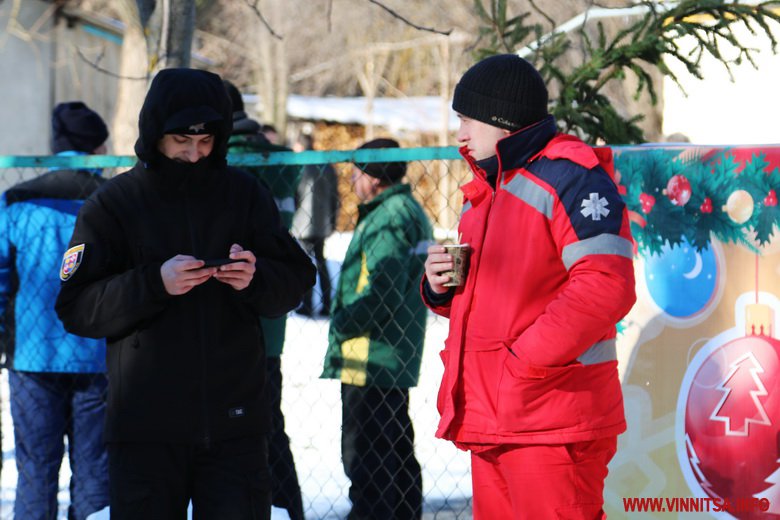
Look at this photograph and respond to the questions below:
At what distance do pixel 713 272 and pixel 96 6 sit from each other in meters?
24.7

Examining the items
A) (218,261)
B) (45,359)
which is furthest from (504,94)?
(45,359)

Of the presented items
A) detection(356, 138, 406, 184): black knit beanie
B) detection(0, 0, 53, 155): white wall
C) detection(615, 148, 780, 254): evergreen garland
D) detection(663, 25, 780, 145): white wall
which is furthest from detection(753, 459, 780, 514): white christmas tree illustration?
detection(0, 0, 53, 155): white wall

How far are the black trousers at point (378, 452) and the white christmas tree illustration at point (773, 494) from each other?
151cm

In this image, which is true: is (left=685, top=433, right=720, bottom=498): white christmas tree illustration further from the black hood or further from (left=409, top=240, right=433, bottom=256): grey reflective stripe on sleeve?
the black hood

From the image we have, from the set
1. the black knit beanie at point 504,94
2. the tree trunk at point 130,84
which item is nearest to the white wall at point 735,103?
the tree trunk at point 130,84

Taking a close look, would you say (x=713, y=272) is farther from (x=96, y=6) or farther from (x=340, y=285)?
(x=96, y=6)

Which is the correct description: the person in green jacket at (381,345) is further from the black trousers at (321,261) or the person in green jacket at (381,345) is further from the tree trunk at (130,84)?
the tree trunk at (130,84)

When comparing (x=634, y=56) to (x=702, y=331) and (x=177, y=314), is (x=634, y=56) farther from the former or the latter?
(x=177, y=314)

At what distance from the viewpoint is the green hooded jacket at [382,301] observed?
14.4ft

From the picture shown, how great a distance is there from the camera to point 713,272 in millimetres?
3734

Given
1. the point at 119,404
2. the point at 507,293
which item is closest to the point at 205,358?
the point at 119,404

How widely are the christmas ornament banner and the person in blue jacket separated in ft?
7.41

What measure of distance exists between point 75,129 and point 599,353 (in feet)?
9.71

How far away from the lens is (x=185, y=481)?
303 centimetres
